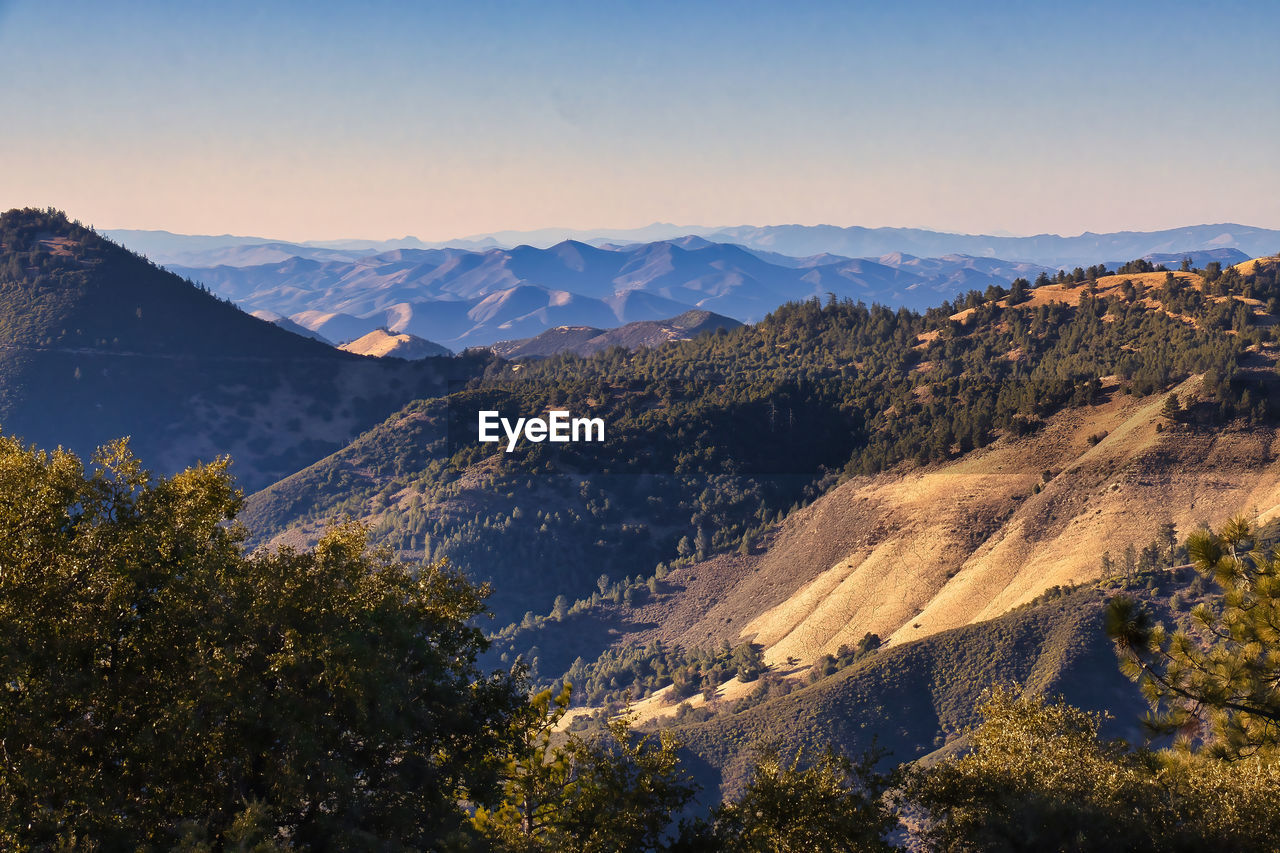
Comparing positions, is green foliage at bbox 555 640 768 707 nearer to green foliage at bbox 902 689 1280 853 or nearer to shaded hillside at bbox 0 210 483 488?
green foliage at bbox 902 689 1280 853

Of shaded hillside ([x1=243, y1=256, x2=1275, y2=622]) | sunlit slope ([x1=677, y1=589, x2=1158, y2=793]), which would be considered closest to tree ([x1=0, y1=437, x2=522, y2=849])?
sunlit slope ([x1=677, y1=589, x2=1158, y2=793])

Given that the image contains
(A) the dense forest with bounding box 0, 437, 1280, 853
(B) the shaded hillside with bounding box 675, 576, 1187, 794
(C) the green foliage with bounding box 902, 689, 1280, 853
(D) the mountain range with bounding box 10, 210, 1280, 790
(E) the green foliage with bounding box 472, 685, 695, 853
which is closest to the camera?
(A) the dense forest with bounding box 0, 437, 1280, 853

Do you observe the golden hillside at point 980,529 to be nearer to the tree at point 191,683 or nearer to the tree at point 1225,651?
the tree at point 1225,651

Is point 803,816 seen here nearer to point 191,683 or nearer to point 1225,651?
point 1225,651

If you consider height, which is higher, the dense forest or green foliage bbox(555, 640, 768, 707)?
the dense forest

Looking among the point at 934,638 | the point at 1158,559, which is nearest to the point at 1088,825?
the point at 934,638

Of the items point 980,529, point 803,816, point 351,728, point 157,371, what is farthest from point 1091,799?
point 157,371

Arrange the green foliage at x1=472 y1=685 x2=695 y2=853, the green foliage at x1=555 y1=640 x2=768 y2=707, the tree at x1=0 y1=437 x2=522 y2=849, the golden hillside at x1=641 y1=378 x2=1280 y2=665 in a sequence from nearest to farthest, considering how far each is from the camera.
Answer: the tree at x1=0 y1=437 x2=522 y2=849 < the green foliage at x1=472 y1=685 x2=695 y2=853 < the golden hillside at x1=641 y1=378 x2=1280 y2=665 < the green foliage at x1=555 y1=640 x2=768 y2=707
